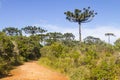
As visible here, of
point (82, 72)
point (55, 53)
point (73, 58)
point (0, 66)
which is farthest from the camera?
point (55, 53)

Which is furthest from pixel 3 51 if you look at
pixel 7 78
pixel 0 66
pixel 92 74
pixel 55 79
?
pixel 92 74

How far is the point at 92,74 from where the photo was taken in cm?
1308

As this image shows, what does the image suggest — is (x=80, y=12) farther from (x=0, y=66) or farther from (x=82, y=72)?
(x=82, y=72)

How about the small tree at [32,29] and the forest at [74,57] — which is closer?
the forest at [74,57]

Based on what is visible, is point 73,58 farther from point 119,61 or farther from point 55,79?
point 119,61

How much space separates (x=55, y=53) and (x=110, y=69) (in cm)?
1593

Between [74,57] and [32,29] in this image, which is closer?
[74,57]

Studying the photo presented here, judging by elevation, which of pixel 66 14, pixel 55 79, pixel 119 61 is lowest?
pixel 55 79

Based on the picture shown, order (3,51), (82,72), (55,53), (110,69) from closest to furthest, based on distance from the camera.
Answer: (110,69)
(82,72)
(3,51)
(55,53)

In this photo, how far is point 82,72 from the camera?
46.6 ft

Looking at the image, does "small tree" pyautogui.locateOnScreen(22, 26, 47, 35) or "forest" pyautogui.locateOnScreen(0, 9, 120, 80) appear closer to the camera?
"forest" pyautogui.locateOnScreen(0, 9, 120, 80)

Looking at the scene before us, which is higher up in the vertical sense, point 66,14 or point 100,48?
point 66,14

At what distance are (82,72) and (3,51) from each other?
11545 mm

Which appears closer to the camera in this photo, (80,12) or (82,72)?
(82,72)
